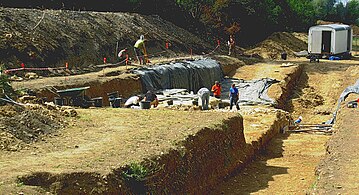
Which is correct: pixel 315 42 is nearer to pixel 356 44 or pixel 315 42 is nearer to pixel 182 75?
pixel 356 44

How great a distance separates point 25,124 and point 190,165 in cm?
410

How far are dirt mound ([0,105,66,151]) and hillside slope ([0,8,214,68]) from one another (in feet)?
36.5

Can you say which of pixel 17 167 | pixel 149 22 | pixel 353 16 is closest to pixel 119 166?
pixel 17 167

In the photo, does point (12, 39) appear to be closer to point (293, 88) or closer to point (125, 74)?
point (125, 74)

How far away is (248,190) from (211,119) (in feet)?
7.61

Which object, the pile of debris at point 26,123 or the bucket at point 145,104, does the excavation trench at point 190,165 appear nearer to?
the pile of debris at point 26,123

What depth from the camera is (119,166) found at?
991 centimetres

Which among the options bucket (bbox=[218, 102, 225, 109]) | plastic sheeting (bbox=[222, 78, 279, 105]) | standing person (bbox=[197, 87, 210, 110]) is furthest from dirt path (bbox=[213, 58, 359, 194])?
bucket (bbox=[218, 102, 225, 109])

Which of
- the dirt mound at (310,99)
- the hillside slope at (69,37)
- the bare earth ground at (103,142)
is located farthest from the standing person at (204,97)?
the dirt mound at (310,99)

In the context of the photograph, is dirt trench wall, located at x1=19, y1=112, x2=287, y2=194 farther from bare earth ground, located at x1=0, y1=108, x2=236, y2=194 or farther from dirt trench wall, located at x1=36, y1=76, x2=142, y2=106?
dirt trench wall, located at x1=36, y1=76, x2=142, y2=106

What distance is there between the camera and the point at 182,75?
29359mm

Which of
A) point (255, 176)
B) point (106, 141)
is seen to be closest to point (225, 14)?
point (255, 176)

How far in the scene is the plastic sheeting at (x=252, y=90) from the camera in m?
27.4

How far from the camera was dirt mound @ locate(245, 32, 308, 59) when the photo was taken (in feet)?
149
